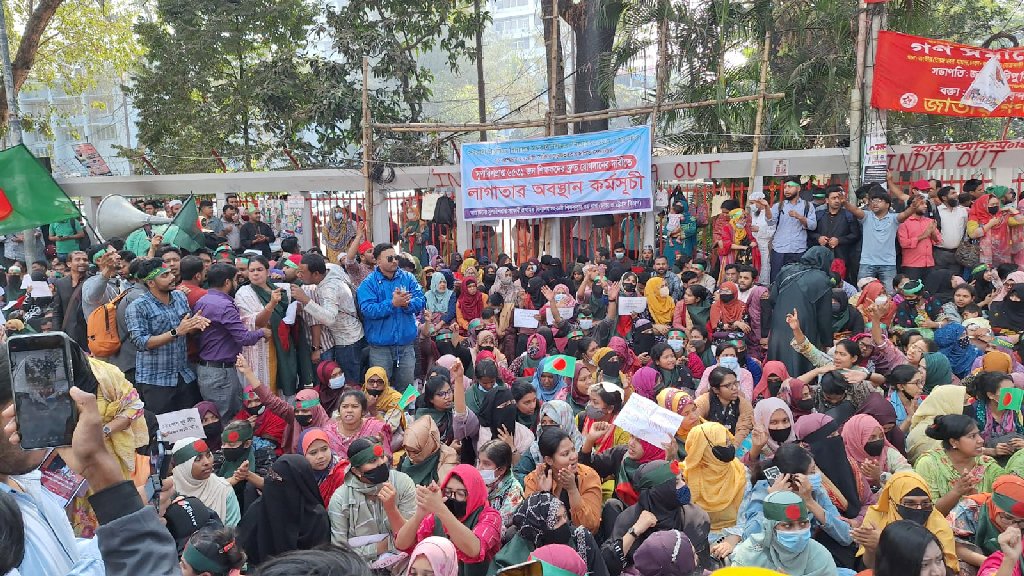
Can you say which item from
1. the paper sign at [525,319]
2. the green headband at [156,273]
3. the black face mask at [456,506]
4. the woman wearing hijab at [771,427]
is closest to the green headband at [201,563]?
the black face mask at [456,506]

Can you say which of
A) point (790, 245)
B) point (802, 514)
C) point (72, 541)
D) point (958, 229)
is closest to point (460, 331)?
point (790, 245)

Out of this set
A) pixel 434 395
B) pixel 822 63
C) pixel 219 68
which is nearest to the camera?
pixel 434 395

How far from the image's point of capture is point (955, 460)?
4656 millimetres

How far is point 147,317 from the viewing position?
220 inches

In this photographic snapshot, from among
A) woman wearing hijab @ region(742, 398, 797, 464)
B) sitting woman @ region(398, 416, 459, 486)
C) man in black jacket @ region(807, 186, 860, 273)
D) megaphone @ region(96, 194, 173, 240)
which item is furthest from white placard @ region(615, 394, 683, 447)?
megaphone @ region(96, 194, 173, 240)

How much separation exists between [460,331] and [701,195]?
180 inches

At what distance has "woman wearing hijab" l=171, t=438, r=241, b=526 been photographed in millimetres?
4398

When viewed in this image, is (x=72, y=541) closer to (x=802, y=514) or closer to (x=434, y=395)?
(x=802, y=514)

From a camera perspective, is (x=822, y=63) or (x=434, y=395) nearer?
(x=434, y=395)

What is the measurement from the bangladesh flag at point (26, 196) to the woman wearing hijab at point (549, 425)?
472 centimetres

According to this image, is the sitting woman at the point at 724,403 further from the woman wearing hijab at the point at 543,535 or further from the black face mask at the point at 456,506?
the black face mask at the point at 456,506

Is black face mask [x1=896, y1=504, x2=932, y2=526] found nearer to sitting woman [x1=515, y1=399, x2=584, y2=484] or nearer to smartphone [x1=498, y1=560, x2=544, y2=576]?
sitting woman [x1=515, y1=399, x2=584, y2=484]

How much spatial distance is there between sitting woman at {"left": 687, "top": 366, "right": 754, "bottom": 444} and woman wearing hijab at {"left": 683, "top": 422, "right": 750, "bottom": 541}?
3.22ft

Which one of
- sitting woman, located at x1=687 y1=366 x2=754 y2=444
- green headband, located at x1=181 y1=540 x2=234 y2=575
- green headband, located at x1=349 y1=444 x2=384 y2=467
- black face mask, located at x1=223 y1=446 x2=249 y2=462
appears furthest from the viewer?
sitting woman, located at x1=687 y1=366 x2=754 y2=444
